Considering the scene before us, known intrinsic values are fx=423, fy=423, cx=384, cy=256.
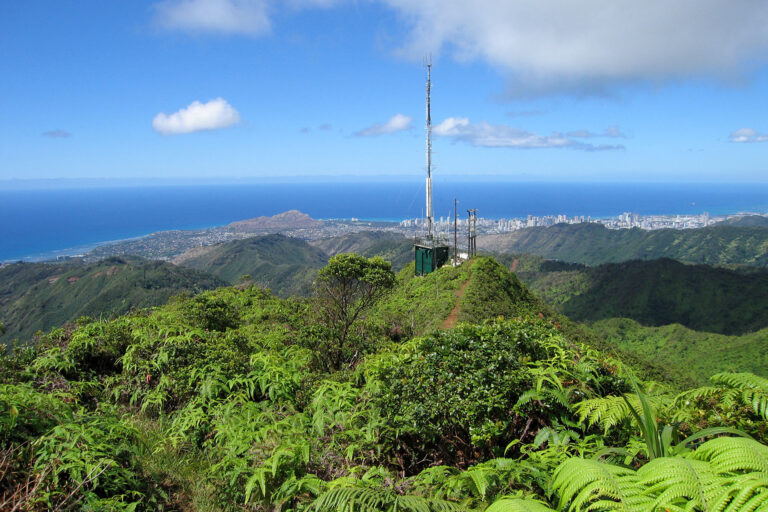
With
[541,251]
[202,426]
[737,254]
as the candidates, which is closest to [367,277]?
[202,426]

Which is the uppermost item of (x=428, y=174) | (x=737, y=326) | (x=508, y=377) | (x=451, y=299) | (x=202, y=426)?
(x=428, y=174)

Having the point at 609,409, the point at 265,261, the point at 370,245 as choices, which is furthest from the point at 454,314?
the point at 370,245

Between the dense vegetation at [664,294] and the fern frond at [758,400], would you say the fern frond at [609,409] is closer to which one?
the fern frond at [758,400]

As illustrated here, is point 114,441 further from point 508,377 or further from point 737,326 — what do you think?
point 737,326

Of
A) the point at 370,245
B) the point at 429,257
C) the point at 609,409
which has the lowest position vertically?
the point at 370,245

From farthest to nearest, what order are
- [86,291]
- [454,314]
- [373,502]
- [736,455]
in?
1. [86,291]
2. [454,314]
3. [373,502]
4. [736,455]

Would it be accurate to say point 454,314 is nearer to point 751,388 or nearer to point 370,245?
point 751,388
